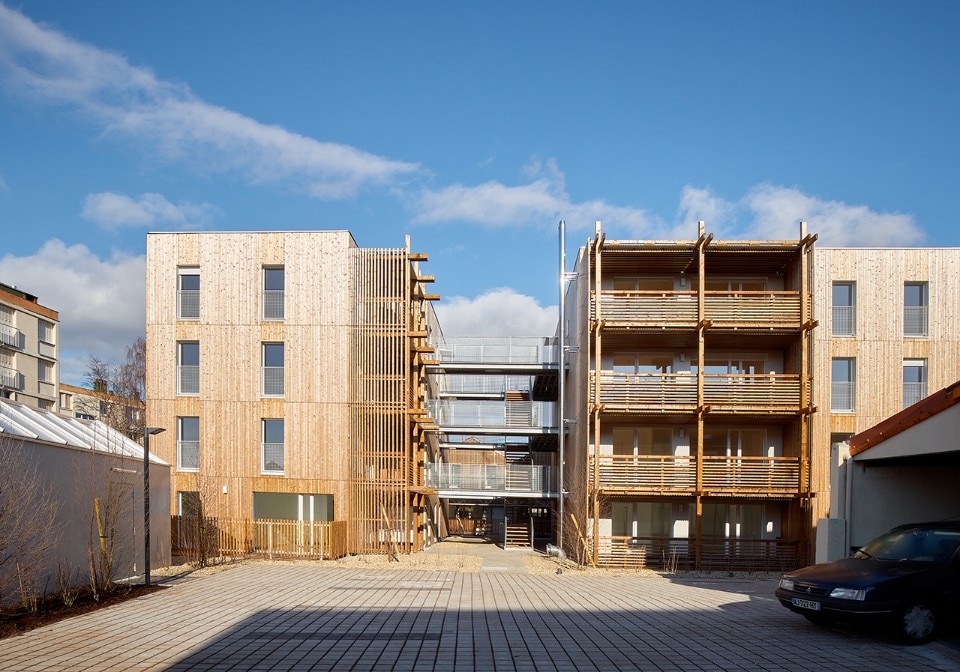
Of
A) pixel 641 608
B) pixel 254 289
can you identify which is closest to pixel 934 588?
pixel 641 608

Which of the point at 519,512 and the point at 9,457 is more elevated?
the point at 9,457

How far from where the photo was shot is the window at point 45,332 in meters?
50.1

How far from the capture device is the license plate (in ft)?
32.1

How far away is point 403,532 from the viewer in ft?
85.1

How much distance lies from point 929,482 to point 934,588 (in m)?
5.97

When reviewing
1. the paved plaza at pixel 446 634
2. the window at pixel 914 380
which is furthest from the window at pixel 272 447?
the window at pixel 914 380

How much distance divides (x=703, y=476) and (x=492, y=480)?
27.2 ft

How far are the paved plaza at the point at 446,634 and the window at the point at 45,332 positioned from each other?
42.1 m

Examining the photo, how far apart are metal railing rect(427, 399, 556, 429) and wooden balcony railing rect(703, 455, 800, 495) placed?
24.2 ft

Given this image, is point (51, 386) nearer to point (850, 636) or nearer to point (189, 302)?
point (189, 302)

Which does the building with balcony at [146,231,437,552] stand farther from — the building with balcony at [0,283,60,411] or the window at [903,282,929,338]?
the building with balcony at [0,283,60,411]

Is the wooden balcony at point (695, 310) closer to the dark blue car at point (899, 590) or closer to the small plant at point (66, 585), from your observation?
the dark blue car at point (899, 590)

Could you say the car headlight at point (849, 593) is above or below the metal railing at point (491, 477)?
above

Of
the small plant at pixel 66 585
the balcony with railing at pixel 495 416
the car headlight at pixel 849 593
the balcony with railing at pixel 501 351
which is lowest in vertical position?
the small plant at pixel 66 585
